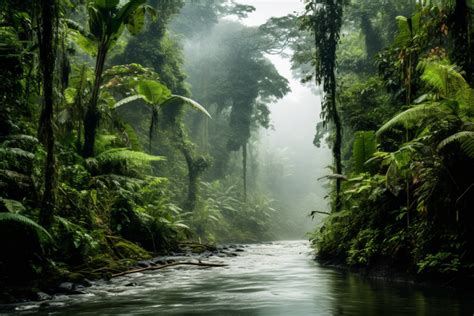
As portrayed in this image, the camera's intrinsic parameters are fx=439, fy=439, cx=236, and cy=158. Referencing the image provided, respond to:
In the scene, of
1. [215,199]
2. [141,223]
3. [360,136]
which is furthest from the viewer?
[215,199]

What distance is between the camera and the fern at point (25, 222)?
5.21m

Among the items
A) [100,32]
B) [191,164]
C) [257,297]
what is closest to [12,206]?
[257,297]

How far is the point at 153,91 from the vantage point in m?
13.2

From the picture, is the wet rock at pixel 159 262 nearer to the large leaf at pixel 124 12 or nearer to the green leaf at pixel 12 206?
the green leaf at pixel 12 206

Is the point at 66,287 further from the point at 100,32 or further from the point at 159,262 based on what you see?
the point at 100,32

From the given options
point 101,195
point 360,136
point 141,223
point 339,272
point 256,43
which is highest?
point 256,43

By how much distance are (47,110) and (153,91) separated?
712cm

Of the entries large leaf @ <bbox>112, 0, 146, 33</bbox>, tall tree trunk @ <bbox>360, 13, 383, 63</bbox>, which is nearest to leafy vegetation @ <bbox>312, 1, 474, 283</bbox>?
large leaf @ <bbox>112, 0, 146, 33</bbox>

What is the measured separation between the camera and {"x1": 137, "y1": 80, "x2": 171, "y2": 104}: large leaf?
12883mm

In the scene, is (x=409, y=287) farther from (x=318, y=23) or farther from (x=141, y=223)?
(x=318, y=23)

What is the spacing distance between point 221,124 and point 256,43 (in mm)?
6759

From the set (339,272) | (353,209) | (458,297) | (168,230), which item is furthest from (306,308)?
(168,230)

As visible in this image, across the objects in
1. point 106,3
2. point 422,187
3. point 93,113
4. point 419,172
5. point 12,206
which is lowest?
point 12,206

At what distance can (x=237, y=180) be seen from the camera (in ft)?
114
